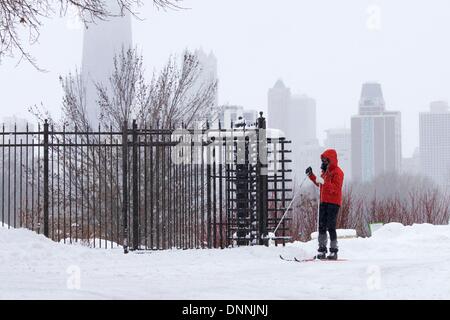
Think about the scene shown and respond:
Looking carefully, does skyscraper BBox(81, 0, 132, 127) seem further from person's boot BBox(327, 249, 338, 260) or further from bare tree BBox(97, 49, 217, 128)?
person's boot BBox(327, 249, 338, 260)

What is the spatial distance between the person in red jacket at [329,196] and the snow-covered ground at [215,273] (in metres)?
0.79

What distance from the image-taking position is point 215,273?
11766 mm

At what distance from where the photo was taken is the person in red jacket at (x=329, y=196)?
13477 mm

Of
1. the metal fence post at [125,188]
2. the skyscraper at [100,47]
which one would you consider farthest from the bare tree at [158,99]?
the skyscraper at [100,47]

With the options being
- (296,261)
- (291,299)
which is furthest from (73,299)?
(296,261)

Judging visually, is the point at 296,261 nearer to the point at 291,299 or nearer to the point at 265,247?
the point at 265,247

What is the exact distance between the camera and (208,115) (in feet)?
89.0

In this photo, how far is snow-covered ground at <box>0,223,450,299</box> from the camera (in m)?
A: 9.39

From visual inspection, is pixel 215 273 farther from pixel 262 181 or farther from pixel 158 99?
pixel 158 99

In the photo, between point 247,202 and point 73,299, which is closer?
point 73,299

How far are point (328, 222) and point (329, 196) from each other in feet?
1.39

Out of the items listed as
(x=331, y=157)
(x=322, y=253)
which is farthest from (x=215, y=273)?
(x=331, y=157)

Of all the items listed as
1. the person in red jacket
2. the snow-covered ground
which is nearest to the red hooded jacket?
the person in red jacket
